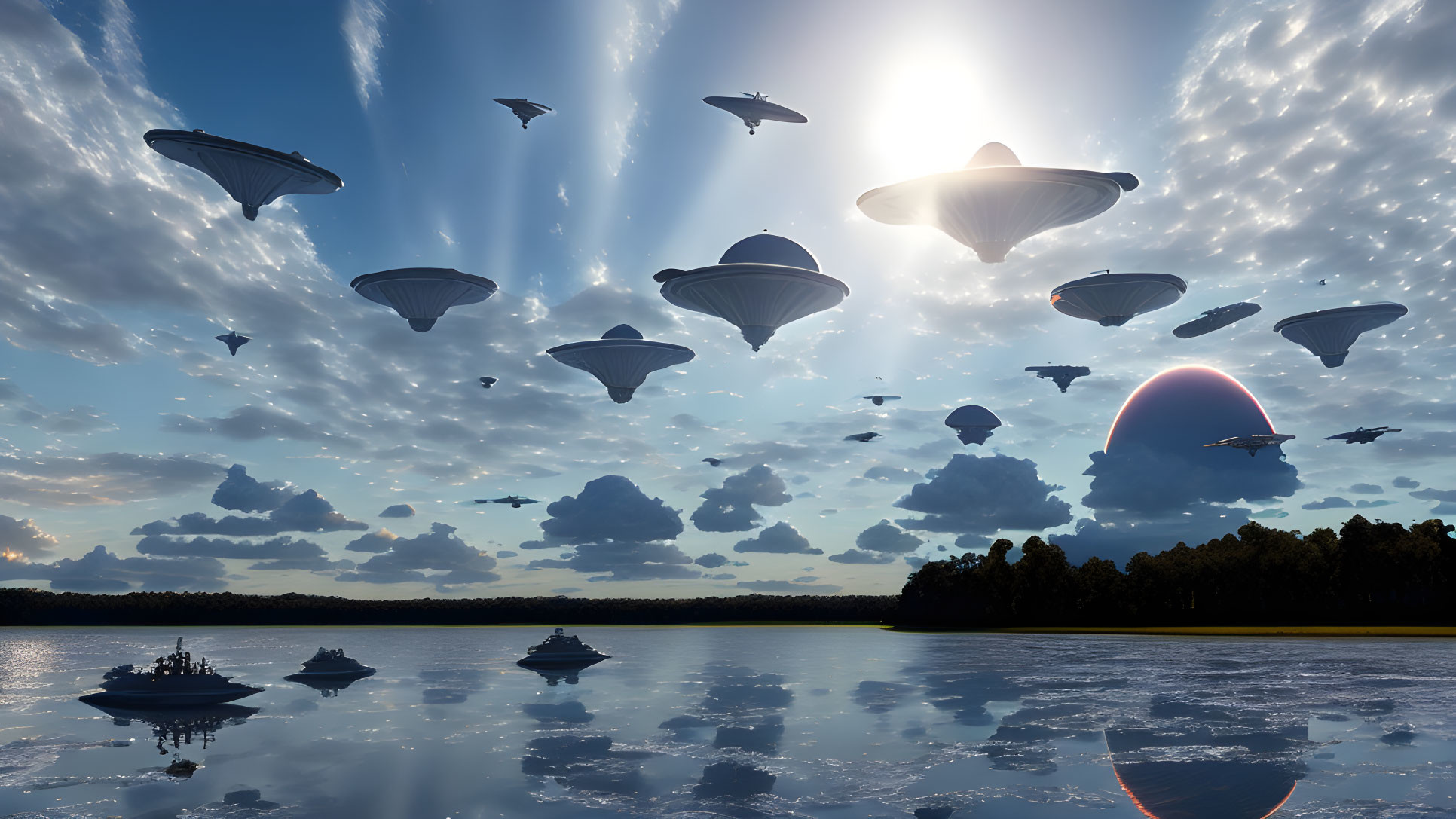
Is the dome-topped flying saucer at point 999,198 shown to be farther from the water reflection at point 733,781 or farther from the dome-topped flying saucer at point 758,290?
the water reflection at point 733,781

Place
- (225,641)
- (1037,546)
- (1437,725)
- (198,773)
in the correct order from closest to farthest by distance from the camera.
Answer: (198,773) → (1437,725) → (1037,546) → (225,641)

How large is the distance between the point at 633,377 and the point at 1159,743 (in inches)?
2378

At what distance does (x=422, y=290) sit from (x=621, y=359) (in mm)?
20214

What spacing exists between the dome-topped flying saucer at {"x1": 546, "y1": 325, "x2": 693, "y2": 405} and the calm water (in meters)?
28.4

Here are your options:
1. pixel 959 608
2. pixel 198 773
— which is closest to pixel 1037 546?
pixel 959 608

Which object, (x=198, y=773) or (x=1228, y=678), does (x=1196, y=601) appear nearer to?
(x=1228, y=678)

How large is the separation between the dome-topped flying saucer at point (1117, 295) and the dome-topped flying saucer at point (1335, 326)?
13487mm

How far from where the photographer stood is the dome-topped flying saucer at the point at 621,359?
88.8 m

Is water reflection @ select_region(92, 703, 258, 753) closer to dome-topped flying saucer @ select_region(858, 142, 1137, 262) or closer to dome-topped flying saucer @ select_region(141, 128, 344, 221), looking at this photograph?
dome-topped flying saucer @ select_region(141, 128, 344, 221)

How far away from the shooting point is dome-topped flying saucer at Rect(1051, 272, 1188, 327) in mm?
79250

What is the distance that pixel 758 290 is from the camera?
7088 cm

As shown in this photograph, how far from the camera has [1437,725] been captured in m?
46.3

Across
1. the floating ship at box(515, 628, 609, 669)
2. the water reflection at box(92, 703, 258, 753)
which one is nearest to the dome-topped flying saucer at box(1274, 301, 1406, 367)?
the floating ship at box(515, 628, 609, 669)

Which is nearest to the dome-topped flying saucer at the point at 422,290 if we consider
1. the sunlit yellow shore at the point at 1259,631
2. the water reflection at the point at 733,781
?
the water reflection at the point at 733,781
